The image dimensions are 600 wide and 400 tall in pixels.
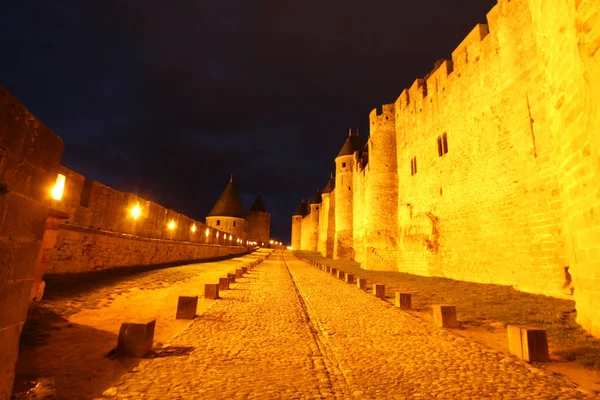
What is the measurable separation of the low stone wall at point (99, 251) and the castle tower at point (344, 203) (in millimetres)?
16794

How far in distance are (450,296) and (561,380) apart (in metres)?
5.52

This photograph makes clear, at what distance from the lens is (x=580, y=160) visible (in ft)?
13.2

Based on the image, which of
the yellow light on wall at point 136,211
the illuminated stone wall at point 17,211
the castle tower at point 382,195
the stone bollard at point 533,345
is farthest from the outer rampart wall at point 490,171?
the yellow light on wall at point 136,211

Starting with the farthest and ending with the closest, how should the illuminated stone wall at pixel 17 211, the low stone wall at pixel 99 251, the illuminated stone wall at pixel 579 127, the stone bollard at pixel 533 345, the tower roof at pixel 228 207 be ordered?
the tower roof at pixel 228 207, the low stone wall at pixel 99 251, the illuminated stone wall at pixel 579 127, the stone bollard at pixel 533 345, the illuminated stone wall at pixel 17 211

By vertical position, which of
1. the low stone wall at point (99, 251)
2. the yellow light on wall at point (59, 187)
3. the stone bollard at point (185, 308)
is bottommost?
the stone bollard at point (185, 308)

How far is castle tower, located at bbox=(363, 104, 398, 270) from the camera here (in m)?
16.8

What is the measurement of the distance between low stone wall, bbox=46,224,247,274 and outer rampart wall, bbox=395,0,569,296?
37.7ft

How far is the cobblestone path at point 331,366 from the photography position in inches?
94.7

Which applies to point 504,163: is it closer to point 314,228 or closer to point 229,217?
point 314,228

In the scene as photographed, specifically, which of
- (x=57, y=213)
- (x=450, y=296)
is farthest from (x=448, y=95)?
(x=57, y=213)

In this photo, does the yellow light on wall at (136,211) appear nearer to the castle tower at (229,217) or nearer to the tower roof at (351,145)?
the tower roof at (351,145)

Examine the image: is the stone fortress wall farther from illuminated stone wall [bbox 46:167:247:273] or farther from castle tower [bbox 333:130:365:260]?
castle tower [bbox 333:130:365:260]

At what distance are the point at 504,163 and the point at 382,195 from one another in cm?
848

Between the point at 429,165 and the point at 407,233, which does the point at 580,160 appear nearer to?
the point at 429,165
